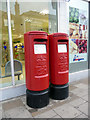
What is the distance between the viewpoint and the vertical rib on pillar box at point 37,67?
2172 millimetres

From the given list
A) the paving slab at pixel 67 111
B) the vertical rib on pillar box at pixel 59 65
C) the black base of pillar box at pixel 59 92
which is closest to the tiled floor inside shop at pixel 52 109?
the paving slab at pixel 67 111

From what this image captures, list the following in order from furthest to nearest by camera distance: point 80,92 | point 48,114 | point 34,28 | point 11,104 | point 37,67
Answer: point 34,28, point 80,92, point 11,104, point 37,67, point 48,114

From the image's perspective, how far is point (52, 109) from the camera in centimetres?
225

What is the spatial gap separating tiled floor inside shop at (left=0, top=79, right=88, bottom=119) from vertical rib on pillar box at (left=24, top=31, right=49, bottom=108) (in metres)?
0.19

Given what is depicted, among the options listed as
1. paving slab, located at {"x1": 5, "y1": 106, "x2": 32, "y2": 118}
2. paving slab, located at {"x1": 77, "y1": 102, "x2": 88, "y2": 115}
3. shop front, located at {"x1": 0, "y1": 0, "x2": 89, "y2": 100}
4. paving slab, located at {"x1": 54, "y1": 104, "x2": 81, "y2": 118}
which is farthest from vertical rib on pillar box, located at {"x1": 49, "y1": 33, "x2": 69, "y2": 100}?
shop front, located at {"x1": 0, "y1": 0, "x2": 89, "y2": 100}

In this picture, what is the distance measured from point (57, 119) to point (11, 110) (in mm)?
1066

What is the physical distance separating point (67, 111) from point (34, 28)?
271cm

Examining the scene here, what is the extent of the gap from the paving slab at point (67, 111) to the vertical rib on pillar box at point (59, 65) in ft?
1.24

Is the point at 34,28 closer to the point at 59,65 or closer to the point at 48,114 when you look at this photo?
the point at 59,65

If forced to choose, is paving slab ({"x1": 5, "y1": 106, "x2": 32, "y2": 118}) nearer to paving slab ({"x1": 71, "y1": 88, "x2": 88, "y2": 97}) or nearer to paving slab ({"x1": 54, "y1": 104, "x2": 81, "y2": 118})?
paving slab ({"x1": 54, "y1": 104, "x2": 81, "y2": 118})

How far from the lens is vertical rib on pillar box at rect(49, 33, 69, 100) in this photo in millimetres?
2542

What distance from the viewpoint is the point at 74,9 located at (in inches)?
162

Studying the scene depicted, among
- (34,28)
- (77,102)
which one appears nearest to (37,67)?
(77,102)

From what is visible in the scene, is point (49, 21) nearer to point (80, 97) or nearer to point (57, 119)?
point (80, 97)
